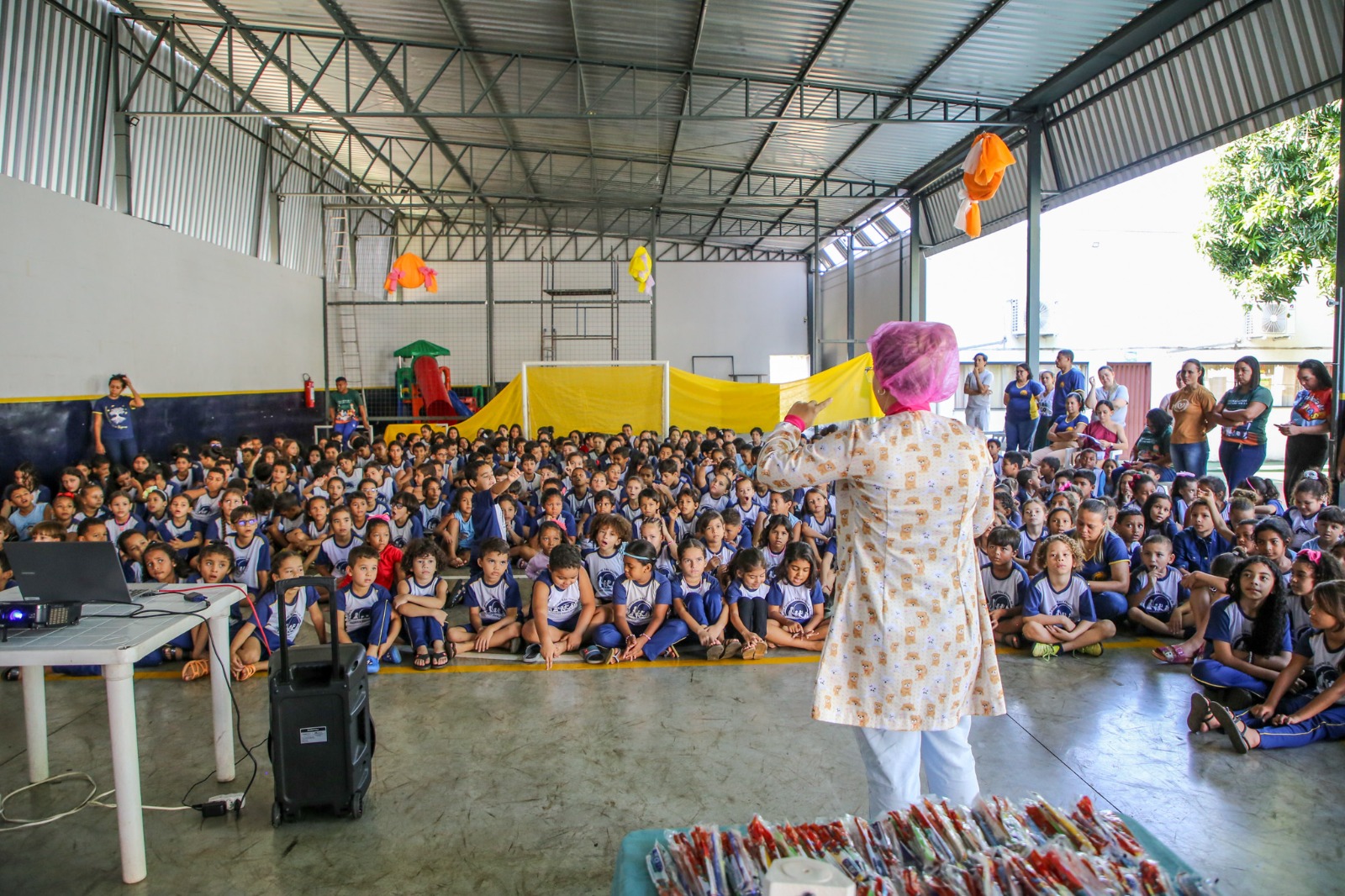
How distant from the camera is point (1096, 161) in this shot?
Result: 10625 millimetres

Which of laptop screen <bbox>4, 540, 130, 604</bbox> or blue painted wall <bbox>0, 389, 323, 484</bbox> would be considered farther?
blue painted wall <bbox>0, 389, 323, 484</bbox>

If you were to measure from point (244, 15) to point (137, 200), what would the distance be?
2852 millimetres

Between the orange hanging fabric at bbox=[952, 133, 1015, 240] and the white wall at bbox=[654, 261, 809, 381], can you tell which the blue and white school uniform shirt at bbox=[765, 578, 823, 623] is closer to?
the orange hanging fabric at bbox=[952, 133, 1015, 240]

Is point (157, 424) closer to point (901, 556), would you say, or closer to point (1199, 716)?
point (901, 556)

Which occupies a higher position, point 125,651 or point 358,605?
point 125,651

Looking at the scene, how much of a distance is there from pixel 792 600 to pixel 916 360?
3.37 m

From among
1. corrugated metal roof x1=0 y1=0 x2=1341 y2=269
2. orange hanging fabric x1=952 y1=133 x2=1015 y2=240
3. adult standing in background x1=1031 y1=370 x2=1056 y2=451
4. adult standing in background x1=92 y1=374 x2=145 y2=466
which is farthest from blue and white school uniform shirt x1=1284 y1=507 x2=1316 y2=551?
adult standing in background x1=92 y1=374 x2=145 y2=466

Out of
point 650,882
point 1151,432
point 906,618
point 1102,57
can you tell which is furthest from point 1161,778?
point 1102,57

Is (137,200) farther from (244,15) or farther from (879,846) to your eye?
(879,846)

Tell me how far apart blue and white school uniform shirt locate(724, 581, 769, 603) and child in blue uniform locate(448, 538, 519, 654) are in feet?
4.21

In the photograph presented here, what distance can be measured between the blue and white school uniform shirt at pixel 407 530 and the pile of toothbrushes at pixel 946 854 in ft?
16.4

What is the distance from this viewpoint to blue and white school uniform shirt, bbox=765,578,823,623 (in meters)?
5.08

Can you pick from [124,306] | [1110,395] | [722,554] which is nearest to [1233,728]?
[722,554]

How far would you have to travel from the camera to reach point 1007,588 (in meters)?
5.11
